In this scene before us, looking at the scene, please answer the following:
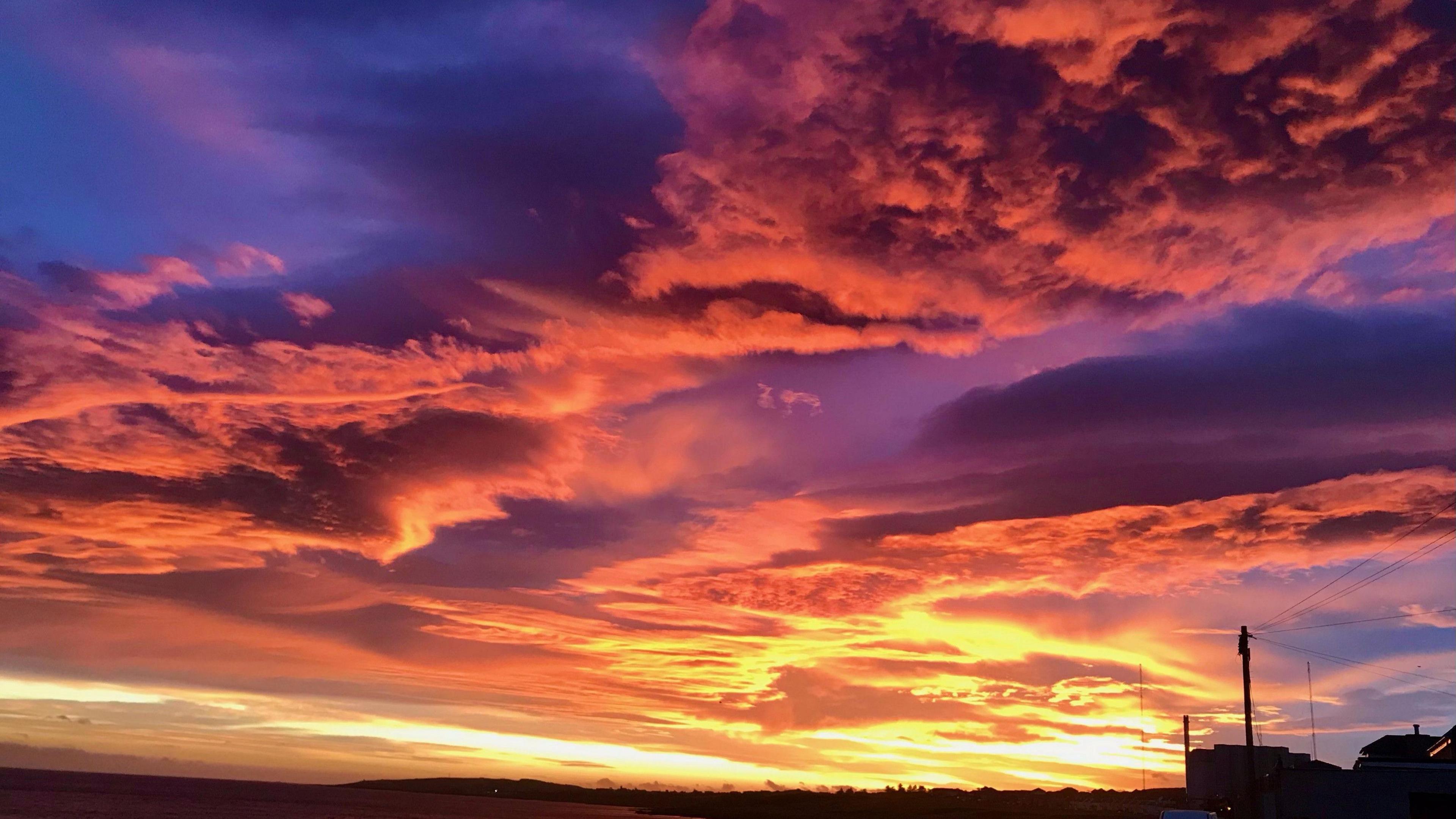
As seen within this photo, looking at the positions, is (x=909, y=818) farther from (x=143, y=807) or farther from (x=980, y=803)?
(x=143, y=807)

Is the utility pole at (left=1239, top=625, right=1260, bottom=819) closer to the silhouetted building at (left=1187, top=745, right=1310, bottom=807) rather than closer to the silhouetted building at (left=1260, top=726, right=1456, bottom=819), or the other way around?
the silhouetted building at (left=1260, top=726, right=1456, bottom=819)

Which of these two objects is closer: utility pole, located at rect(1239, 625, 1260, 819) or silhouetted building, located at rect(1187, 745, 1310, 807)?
utility pole, located at rect(1239, 625, 1260, 819)

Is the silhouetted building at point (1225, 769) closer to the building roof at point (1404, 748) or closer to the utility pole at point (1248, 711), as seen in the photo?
the building roof at point (1404, 748)

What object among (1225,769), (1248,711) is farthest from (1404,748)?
(1248,711)

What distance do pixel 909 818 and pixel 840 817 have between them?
116ft

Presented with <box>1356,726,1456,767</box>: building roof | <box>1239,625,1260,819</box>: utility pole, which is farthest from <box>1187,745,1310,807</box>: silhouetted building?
<box>1239,625,1260,819</box>: utility pole

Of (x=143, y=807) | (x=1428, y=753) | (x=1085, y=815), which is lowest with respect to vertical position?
(x=143, y=807)

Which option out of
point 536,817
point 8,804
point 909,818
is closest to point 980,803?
point 909,818

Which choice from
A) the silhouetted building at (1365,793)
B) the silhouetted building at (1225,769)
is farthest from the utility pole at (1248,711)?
the silhouetted building at (1225,769)

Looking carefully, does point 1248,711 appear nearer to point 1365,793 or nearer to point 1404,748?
point 1365,793

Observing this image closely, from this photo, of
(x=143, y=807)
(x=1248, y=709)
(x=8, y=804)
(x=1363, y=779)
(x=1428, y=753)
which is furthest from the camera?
(x=143, y=807)

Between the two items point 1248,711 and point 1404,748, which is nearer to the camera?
point 1248,711

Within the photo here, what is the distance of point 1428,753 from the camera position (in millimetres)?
72562

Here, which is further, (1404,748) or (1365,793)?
(1404,748)
